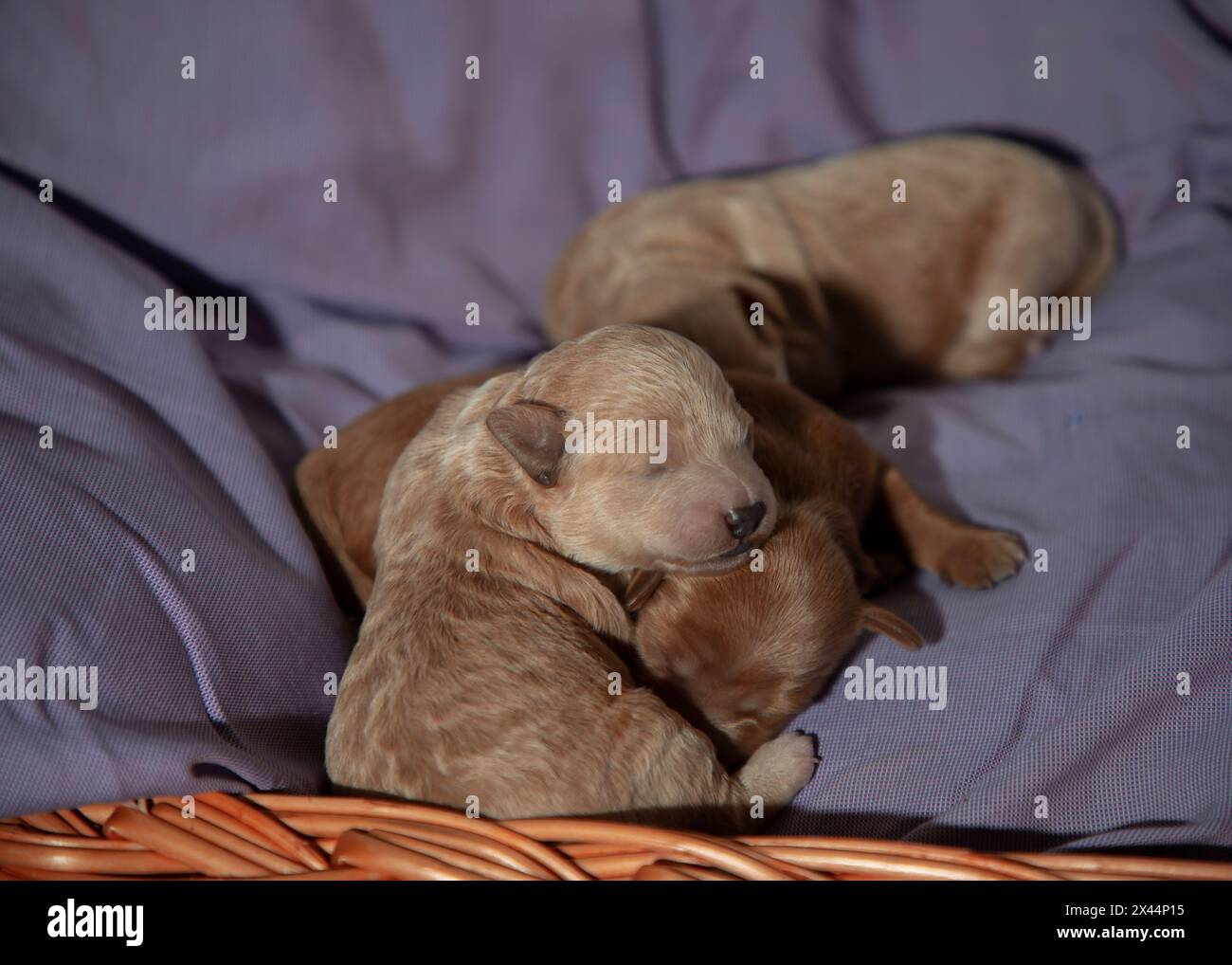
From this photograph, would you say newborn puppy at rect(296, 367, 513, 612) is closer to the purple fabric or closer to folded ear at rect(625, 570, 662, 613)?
the purple fabric

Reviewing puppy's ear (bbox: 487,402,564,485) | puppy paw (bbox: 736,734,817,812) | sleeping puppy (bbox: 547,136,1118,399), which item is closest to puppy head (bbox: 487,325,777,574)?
puppy's ear (bbox: 487,402,564,485)

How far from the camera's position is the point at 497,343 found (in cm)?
446

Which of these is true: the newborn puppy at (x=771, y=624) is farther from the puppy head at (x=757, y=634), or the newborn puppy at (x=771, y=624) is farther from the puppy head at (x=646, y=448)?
the puppy head at (x=646, y=448)

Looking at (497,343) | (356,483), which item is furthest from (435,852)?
(497,343)

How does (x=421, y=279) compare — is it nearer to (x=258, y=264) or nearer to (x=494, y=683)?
(x=258, y=264)

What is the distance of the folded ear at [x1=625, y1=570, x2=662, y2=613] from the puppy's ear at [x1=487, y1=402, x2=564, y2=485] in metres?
0.36

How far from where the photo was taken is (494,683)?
2391 millimetres

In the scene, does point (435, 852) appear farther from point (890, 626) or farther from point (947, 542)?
point (947, 542)

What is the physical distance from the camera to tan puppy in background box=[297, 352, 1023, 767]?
2.57 metres

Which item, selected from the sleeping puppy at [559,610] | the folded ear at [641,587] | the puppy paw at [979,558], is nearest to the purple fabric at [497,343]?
the puppy paw at [979,558]

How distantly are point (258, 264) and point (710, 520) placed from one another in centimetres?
258

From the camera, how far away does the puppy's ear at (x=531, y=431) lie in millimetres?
2434

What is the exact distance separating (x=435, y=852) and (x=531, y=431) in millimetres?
903
